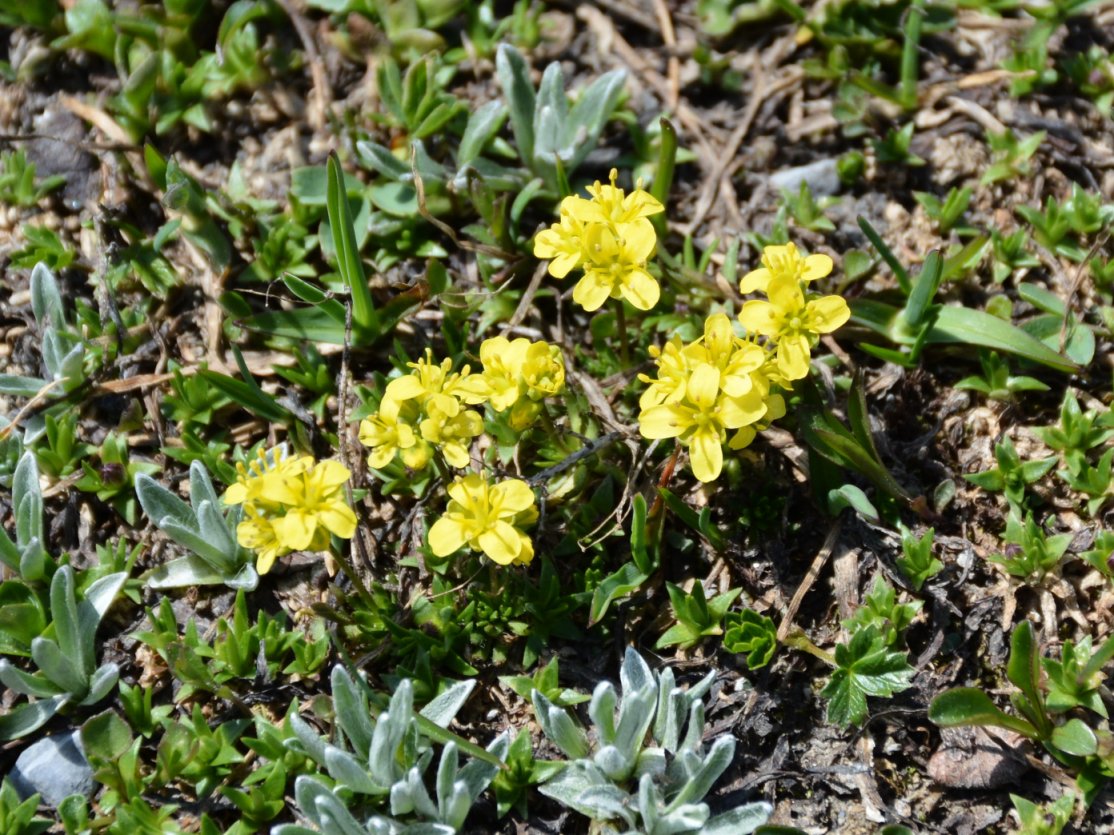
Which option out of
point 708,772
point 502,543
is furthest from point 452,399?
point 708,772

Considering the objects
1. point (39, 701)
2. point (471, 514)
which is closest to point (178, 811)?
point (39, 701)

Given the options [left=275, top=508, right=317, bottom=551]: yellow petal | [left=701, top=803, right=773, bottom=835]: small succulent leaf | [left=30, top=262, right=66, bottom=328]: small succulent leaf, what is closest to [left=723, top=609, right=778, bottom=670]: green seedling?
[left=701, top=803, right=773, bottom=835]: small succulent leaf

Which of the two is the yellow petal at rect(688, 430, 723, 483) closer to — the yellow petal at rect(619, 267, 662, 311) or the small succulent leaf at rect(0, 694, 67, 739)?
the yellow petal at rect(619, 267, 662, 311)

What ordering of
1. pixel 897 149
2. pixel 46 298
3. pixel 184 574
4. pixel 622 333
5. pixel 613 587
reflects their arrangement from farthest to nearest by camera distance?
1. pixel 897 149
2. pixel 46 298
3. pixel 622 333
4. pixel 184 574
5. pixel 613 587

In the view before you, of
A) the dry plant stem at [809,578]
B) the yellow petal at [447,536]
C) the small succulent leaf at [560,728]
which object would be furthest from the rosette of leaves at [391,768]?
the dry plant stem at [809,578]

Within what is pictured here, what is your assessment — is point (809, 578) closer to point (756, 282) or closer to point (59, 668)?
point (756, 282)

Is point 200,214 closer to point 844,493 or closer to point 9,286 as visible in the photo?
point 9,286
